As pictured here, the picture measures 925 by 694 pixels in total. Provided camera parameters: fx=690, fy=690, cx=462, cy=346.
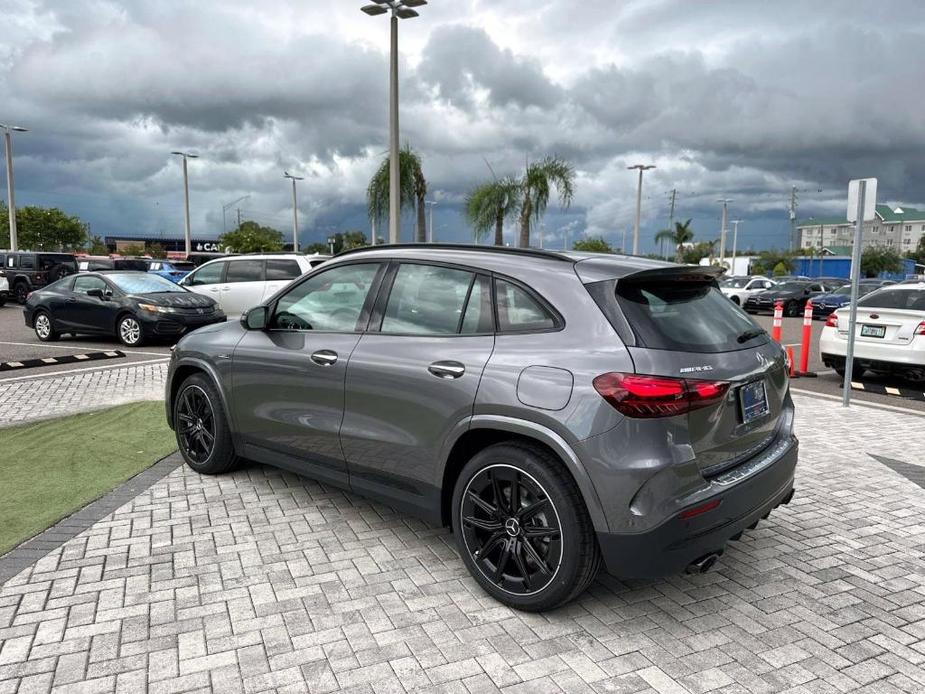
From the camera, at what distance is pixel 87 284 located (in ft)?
44.8

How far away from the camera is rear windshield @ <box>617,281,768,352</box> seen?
3.00 meters

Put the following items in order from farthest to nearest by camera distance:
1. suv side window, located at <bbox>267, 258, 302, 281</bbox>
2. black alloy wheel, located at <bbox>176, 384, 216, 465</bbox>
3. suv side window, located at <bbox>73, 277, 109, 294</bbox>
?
suv side window, located at <bbox>267, 258, 302, 281</bbox>, suv side window, located at <bbox>73, 277, 109, 294</bbox>, black alloy wheel, located at <bbox>176, 384, 216, 465</bbox>

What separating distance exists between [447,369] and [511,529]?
809mm

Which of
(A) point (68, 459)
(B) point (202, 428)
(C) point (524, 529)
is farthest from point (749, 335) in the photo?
(A) point (68, 459)

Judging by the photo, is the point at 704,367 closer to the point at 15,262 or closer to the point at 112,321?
the point at 112,321

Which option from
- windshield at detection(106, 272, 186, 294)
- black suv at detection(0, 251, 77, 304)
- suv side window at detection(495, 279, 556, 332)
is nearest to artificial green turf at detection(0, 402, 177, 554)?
suv side window at detection(495, 279, 556, 332)

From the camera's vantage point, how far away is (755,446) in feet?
10.8

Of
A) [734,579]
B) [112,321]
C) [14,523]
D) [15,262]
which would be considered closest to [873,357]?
[734,579]

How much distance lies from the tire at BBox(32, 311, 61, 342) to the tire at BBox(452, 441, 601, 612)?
13316mm

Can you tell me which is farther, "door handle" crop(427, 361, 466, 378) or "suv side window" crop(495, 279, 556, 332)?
"door handle" crop(427, 361, 466, 378)

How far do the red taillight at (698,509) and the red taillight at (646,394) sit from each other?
0.41m

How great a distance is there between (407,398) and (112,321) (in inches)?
452

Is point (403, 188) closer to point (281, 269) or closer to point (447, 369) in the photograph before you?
point (281, 269)

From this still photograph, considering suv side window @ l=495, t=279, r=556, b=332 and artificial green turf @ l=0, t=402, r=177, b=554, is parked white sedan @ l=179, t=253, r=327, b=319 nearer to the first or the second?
artificial green turf @ l=0, t=402, r=177, b=554
